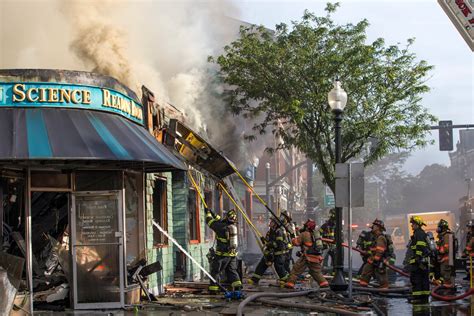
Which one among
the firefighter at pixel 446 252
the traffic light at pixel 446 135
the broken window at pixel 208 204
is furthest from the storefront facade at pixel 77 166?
the traffic light at pixel 446 135

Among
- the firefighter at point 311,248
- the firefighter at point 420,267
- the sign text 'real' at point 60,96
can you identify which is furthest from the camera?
the firefighter at point 311,248

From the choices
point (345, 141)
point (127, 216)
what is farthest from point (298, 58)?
point (127, 216)

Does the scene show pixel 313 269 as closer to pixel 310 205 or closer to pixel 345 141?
pixel 345 141

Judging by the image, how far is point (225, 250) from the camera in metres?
12.7

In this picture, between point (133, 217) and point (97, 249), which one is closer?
point (97, 249)

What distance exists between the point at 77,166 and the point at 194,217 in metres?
7.04

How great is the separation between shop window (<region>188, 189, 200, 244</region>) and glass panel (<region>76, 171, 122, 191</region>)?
20.0 ft

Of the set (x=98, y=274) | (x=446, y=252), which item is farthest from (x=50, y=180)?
(x=446, y=252)

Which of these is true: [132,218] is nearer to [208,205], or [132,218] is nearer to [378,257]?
[378,257]

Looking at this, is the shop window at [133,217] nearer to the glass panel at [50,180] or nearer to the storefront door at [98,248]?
the storefront door at [98,248]

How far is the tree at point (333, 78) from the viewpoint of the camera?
17250mm

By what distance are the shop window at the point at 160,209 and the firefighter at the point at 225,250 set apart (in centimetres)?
166

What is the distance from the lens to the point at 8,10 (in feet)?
63.0

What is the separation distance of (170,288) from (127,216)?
96.7 inches
